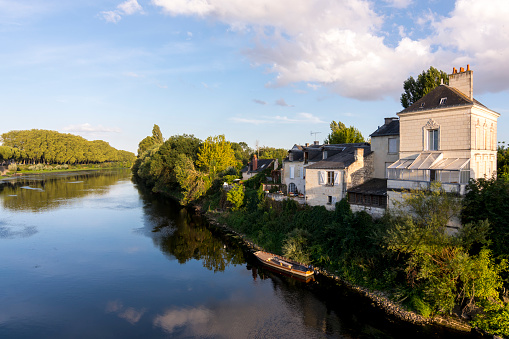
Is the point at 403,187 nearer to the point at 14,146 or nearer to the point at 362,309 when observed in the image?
the point at 362,309

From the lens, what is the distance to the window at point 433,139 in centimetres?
2280

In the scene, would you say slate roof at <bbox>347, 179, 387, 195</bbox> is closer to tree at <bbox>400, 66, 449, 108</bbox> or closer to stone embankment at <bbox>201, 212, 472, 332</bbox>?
stone embankment at <bbox>201, 212, 472, 332</bbox>

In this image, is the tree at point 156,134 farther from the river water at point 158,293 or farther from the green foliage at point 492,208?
the green foliage at point 492,208

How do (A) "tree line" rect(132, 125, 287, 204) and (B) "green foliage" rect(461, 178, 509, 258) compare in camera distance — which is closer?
(B) "green foliage" rect(461, 178, 509, 258)

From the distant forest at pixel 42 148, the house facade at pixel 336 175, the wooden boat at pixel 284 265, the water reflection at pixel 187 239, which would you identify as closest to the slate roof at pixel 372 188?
the house facade at pixel 336 175

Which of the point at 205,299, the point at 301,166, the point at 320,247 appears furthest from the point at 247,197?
the point at 205,299

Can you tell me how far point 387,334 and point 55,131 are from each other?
181528mm

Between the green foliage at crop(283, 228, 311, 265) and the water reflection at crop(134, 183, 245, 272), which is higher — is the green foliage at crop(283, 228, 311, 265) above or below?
above

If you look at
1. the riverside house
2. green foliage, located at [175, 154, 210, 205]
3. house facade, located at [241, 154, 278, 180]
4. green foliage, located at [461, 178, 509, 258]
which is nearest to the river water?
Result: green foliage, located at [461, 178, 509, 258]

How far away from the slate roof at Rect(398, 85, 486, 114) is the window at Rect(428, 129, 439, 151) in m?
1.88


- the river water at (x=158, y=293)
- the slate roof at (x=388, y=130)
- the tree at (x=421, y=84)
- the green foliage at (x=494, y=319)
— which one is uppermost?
the tree at (x=421, y=84)

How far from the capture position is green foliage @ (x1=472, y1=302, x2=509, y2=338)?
49.4 feet

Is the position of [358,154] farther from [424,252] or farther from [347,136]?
[347,136]

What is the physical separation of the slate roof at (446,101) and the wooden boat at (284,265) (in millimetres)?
15383
